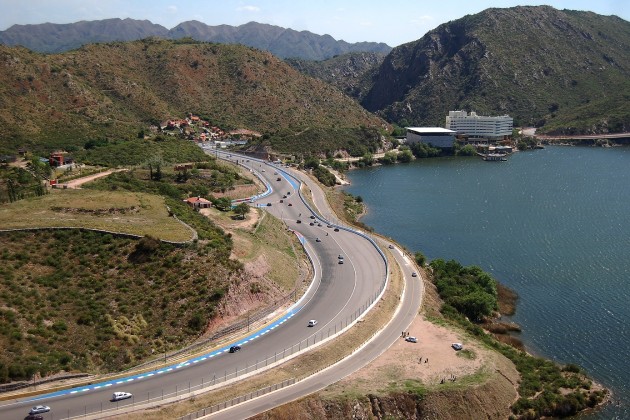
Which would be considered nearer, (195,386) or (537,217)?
(195,386)

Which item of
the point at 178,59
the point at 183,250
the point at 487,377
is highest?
the point at 178,59

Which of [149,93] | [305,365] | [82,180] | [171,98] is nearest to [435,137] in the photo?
[171,98]

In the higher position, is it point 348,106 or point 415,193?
point 348,106

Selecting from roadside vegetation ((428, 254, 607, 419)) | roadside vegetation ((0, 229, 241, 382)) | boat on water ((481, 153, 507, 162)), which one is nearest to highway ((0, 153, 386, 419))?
roadside vegetation ((0, 229, 241, 382))

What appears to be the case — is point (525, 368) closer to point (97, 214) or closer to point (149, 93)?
point (97, 214)

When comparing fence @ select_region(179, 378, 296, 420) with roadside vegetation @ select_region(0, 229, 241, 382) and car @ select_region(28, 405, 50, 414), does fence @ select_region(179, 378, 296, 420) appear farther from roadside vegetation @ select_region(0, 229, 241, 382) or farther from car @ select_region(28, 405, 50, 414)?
roadside vegetation @ select_region(0, 229, 241, 382)

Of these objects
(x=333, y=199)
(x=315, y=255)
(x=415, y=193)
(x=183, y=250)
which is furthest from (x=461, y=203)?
(x=183, y=250)

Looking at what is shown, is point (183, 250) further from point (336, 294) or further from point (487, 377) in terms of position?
point (487, 377)
